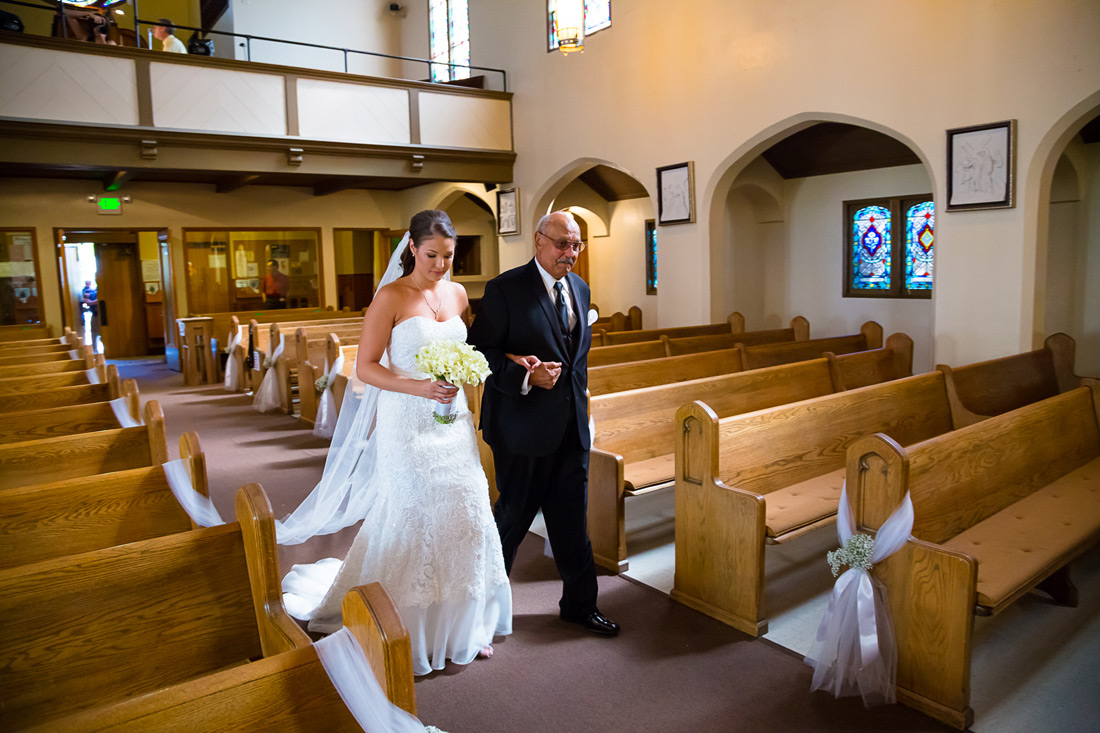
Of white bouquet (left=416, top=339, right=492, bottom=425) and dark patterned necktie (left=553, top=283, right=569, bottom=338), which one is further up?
dark patterned necktie (left=553, top=283, right=569, bottom=338)

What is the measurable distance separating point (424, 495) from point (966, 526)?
2.18 m

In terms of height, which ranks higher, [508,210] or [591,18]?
[591,18]

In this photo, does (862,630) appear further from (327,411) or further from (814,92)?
(814,92)

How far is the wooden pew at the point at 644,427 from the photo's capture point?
370cm

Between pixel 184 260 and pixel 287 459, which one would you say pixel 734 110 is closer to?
pixel 287 459

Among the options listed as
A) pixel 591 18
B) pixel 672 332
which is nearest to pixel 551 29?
pixel 591 18

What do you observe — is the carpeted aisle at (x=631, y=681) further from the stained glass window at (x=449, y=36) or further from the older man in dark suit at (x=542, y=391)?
the stained glass window at (x=449, y=36)

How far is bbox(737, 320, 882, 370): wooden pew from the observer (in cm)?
570

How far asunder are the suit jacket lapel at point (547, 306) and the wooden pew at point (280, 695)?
1625 millimetres

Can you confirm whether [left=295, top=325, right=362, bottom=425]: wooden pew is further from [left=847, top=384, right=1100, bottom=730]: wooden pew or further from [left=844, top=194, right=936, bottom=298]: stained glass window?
[left=844, top=194, right=936, bottom=298]: stained glass window

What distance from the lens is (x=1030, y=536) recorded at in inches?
117

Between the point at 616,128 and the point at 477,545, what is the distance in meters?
7.04

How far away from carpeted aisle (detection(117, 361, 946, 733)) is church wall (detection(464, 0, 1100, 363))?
4.09 meters

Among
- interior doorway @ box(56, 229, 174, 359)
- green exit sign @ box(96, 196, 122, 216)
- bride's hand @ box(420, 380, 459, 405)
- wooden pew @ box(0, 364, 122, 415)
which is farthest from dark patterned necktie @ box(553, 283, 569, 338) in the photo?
interior doorway @ box(56, 229, 174, 359)
